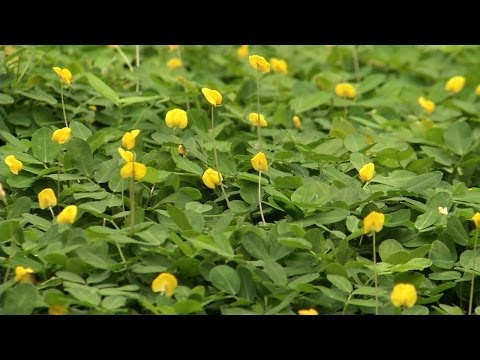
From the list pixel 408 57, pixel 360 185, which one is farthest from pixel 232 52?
pixel 360 185

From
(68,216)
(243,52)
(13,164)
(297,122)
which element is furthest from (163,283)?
(243,52)

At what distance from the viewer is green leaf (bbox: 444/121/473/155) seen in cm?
275

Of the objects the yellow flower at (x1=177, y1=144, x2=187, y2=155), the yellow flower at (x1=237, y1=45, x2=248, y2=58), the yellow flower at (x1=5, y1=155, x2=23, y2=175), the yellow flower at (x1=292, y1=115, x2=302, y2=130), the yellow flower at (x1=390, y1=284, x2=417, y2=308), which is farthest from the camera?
the yellow flower at (x1=237, y1=45, x2=248, y2=58)

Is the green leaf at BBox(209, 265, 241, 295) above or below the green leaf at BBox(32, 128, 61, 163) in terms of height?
below

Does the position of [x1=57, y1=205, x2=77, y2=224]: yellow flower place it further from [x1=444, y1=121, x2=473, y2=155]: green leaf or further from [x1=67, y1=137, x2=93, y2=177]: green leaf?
[x1=444, y1=121, x2=473, y2=155]: green leaf

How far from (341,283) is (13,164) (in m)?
0.88

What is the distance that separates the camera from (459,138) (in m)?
2.79

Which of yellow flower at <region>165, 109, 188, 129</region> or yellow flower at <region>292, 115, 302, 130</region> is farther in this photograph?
yellow flower at <region>292, 115, 302, 130</region>

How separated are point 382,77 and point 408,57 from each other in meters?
0.59

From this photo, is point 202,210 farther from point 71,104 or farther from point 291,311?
point 71,104

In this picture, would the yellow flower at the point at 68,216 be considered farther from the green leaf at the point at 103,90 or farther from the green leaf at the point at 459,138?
the green leaf at the point at 459,138

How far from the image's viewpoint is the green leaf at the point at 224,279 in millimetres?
1823

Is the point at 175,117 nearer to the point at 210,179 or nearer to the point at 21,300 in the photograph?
the point at 210,179

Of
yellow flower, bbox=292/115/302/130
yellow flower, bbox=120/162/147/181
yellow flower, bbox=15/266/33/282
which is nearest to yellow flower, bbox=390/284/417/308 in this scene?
yellow flower, bbox=120/162/147/181
